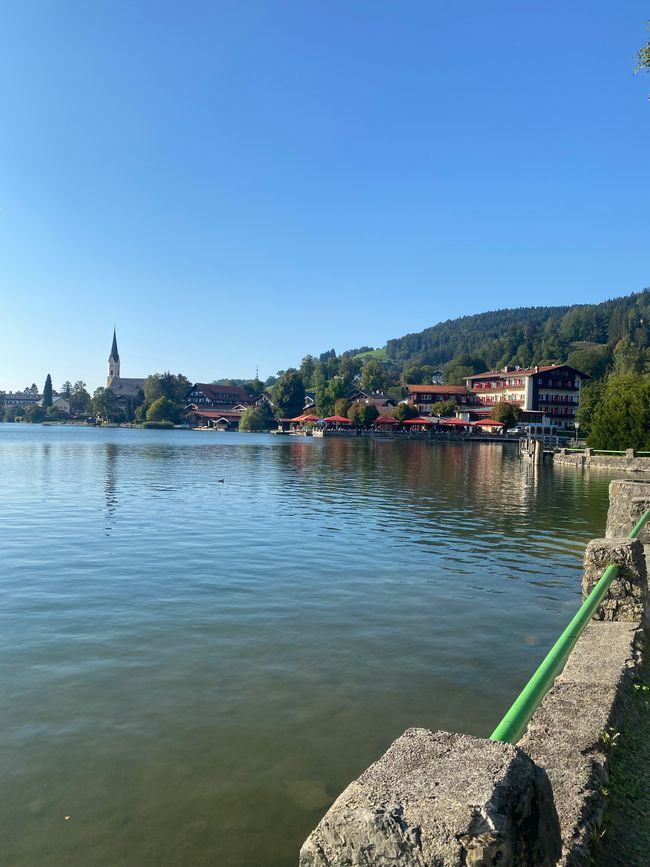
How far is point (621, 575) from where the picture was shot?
6.52 meters

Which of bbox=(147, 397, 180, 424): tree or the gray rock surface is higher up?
bbox=(147, 397, 180, 424): tree

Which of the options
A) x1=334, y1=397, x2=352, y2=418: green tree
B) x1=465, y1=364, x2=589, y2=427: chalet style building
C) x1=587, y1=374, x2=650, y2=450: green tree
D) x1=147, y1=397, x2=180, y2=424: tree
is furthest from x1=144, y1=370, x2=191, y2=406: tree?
x1=587, y1=374, x2=650, y2=450: green tree

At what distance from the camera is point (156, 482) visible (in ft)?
116

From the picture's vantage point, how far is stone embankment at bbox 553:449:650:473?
4719 centimetres

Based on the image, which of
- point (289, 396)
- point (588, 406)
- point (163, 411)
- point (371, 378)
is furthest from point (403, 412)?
point (163, 411)

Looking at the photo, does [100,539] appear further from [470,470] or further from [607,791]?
[470,470]

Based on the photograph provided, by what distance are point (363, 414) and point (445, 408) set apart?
1680 cm

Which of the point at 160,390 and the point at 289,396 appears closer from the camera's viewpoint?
the point at 289,396

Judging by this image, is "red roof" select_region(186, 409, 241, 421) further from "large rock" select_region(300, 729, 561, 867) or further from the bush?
"large rock" select_region(300, 729, 561, 867)

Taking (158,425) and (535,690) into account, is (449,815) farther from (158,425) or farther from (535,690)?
(158,425)

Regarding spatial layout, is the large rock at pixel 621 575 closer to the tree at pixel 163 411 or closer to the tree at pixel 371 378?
the tree at pixel 371 378

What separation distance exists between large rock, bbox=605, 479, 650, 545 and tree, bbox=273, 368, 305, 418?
499 feet

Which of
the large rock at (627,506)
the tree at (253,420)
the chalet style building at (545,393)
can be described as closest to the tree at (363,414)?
the chalet style building at (545,393)

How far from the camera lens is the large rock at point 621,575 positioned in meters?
6.40
